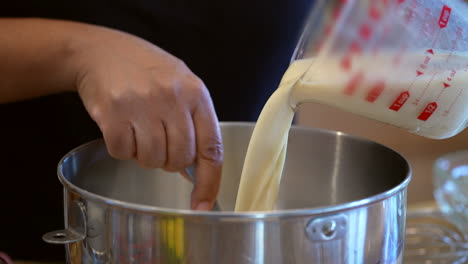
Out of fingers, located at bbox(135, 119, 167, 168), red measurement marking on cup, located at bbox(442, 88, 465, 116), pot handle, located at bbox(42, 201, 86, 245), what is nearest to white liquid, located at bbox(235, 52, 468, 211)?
red measurement marking on cup, located at bbox(442, 88, 465, 116)

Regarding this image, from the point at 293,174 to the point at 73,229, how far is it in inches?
12.0

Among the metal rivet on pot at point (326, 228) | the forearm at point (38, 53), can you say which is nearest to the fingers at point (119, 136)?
the forearm at point (38, 53)

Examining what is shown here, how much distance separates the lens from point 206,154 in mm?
641

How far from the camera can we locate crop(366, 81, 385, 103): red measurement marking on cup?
0.56 metres

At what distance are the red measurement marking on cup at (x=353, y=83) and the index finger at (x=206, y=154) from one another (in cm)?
15

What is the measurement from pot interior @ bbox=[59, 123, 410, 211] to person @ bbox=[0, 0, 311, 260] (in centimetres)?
8

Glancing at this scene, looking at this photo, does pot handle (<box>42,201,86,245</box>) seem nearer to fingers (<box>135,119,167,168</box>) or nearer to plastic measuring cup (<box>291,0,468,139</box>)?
fingers (<box>135,119,167,168</box>)

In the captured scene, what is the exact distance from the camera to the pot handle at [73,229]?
523 mm

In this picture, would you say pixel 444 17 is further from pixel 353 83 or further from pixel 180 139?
pixel 180 139

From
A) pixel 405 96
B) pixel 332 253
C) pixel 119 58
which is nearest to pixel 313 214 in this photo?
pixel 332 253

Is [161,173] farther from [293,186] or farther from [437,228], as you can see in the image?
[437,228]

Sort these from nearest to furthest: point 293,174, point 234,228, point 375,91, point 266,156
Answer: point 234,228
point 375,91
point 266,156
point 293,174

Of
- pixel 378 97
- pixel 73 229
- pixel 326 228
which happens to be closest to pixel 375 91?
pixel 378 97

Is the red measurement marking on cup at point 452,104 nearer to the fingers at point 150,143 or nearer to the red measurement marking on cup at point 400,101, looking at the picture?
the red measurement marking on cup at point 400,101
